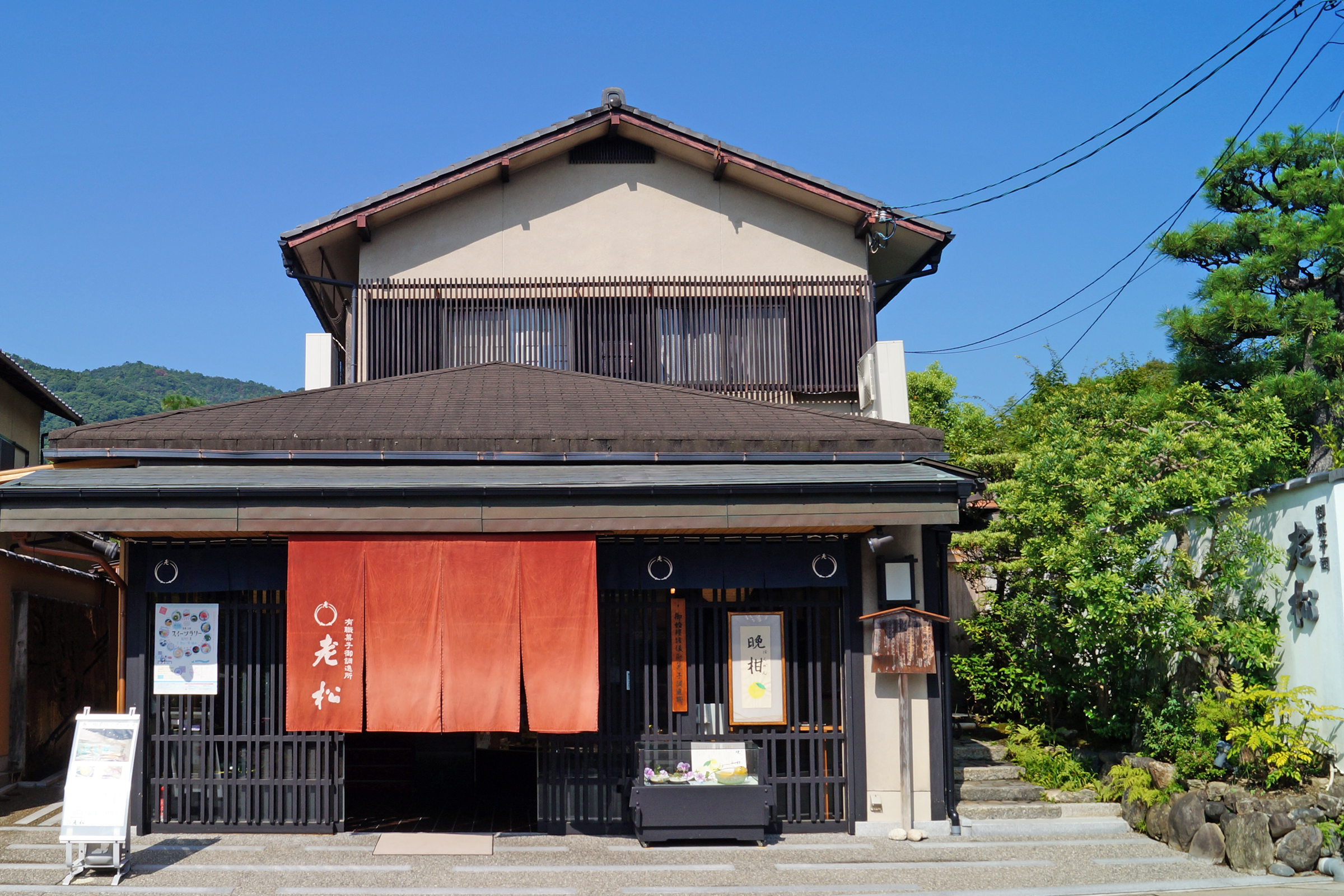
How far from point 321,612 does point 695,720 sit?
3.93 m

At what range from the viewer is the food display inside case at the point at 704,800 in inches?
416

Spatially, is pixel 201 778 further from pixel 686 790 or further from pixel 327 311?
pixel 327 311

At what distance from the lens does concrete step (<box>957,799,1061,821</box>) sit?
11.4 metres

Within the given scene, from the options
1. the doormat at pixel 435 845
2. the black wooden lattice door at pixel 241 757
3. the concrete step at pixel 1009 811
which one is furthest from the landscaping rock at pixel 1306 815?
Result: the black wooden lattice door at pixel 241 757

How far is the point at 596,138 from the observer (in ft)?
54.1

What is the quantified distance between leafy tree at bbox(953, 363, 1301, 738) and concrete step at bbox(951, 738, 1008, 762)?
0.80 m

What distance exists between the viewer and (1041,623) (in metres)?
13.3

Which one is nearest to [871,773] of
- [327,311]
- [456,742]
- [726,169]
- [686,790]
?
[686,790]

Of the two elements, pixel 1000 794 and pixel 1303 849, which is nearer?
pixel 1303 849

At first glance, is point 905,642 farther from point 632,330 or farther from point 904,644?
point 632,330

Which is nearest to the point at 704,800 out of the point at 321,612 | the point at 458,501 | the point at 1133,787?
the point at 458,501

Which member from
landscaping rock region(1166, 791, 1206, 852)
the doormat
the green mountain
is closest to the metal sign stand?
the doormat

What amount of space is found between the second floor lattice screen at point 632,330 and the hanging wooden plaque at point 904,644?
5.35 metres

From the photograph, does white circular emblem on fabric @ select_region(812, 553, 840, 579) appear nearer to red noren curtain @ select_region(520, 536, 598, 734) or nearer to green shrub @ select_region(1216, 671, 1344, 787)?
red noren curtain @ select_region(520, 536, 598, 734)
